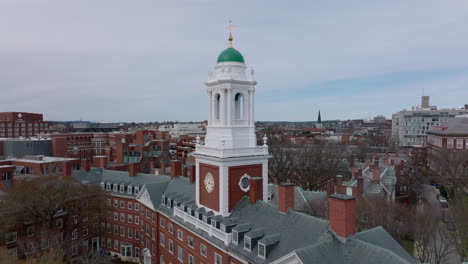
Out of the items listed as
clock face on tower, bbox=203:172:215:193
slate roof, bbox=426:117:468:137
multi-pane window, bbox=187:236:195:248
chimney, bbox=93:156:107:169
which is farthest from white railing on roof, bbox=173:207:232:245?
slate roof, bbox=426:117:468:137

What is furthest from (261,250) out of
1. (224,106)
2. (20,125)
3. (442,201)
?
(20,125)

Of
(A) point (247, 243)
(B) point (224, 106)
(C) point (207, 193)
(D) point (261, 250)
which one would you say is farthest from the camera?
(C) point (207, 193)

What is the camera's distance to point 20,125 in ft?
430

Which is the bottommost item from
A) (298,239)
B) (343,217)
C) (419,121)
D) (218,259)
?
(218,259)

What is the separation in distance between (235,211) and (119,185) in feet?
82.4

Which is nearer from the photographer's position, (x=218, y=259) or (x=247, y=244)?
(x=247, y=244)

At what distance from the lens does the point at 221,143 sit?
2414 cm

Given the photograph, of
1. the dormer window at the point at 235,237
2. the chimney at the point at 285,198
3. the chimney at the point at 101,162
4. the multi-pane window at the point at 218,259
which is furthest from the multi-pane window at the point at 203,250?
the chimney at the point at 101,162

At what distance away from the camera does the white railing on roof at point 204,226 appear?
21900 millimetres

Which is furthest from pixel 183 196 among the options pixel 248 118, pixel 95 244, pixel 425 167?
pixel 425 167

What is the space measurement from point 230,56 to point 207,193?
11.2 meters

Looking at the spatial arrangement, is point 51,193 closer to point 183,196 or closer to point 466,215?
point 183,196

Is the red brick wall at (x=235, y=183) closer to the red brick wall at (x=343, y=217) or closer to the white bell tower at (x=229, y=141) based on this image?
the white bell tower at (x=229, y=141)

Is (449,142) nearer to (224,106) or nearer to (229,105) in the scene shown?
(229,105)
